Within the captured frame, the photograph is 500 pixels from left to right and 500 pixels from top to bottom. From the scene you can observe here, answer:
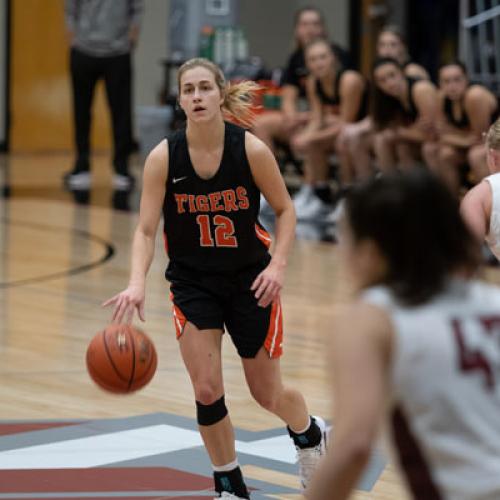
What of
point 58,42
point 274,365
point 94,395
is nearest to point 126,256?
point 94,395

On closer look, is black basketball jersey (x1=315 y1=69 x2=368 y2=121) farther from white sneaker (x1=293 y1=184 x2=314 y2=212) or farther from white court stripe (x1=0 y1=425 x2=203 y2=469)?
white court stripe (x1=0 y1=425 x2=203 y2=469)

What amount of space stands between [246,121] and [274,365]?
2.71 feet

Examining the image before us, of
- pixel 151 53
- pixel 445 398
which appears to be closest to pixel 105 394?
pixel 445 398

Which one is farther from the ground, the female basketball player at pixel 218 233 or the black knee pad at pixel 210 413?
the female basketball player at pixel 218 233

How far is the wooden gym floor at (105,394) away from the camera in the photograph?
14.6 ft

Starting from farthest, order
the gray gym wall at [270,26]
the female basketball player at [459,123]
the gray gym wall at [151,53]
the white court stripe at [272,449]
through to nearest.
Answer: the gray gym wall at [270,26] < the gray gym wall at [151,53] < the female basketball player at [459,123] < the white court stripe at [272,449]

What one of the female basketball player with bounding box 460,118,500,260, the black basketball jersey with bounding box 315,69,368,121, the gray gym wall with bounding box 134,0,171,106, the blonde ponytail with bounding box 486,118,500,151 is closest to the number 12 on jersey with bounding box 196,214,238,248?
the female basketball player with bounding box 460,118,500,260

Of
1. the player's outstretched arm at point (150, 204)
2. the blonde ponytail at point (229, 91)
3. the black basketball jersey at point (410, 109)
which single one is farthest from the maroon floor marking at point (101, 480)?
the black basketball jersey at point (410, 109)

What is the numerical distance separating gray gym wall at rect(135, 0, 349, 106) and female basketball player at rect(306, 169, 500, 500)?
1591cm

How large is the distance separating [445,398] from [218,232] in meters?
2.08

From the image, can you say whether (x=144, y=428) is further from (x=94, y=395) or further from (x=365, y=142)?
(x=365, y=142)

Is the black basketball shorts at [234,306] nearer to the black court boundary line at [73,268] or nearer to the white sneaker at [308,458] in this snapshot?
the white sneaker at [308,458]

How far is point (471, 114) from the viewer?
1023 cm

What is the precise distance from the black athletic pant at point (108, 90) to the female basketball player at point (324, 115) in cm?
222
